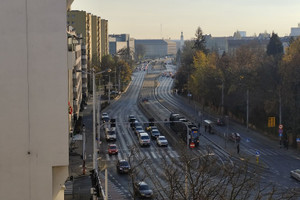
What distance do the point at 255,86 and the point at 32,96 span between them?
36479 millimetres

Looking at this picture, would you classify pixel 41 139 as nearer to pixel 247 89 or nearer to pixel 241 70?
pixel 247 89

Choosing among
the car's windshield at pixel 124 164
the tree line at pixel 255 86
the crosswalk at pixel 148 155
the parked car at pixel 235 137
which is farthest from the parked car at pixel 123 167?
the tree line at pixel 255 86

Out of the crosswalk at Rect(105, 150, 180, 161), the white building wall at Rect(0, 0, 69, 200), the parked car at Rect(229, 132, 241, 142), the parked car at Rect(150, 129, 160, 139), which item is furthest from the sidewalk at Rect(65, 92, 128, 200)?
the parked car at Rect(229, 132, 241, 142)

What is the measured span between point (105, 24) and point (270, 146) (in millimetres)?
78727

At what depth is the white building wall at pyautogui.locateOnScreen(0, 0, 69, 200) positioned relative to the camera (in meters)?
7.57

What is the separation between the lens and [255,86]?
42312mm

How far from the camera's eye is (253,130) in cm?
4322

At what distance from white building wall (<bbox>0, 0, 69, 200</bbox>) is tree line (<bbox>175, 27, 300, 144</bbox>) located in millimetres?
29719

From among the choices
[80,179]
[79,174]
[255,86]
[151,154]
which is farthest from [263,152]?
[80,179]

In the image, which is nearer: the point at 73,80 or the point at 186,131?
the point at 186,131

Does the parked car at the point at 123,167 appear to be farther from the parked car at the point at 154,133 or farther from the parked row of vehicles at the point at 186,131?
the parked car at the point at 154,133

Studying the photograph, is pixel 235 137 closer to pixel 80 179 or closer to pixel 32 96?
pixel 80 179

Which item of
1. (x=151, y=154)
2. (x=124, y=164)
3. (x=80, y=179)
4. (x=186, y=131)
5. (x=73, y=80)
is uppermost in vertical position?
(x=73, y=80)

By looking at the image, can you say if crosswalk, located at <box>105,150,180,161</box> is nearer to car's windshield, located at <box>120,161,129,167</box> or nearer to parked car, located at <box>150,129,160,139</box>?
car's windshield, located at <box>120,161,129,167</box>
